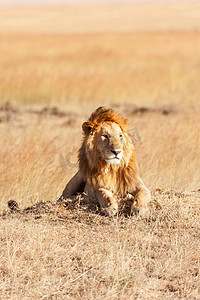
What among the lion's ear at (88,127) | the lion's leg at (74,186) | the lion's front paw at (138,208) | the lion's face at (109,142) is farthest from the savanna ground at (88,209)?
the lion's ear at (88,127)

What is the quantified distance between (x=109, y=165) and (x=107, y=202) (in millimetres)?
359

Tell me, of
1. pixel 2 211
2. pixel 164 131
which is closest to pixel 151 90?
pixel 164 131

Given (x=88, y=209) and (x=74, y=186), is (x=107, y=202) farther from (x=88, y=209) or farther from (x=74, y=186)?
(x=74, y=186)

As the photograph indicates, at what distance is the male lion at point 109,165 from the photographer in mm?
4758

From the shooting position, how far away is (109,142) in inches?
184

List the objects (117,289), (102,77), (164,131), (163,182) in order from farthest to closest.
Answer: (102,77) < (164,131) < (163,182) < (117,289)

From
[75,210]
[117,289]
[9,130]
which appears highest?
[9,130]

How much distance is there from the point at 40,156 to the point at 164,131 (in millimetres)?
2792

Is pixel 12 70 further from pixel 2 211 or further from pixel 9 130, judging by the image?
pixel 2 211

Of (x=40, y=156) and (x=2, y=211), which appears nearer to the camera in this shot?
(x=2, y=211)

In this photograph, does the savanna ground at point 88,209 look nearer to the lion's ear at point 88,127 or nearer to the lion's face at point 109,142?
the lion's face at point 109,142

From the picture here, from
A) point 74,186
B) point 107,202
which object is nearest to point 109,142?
point 107,202

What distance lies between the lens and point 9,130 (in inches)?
381

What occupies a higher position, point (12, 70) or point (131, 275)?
point (12, 70)
